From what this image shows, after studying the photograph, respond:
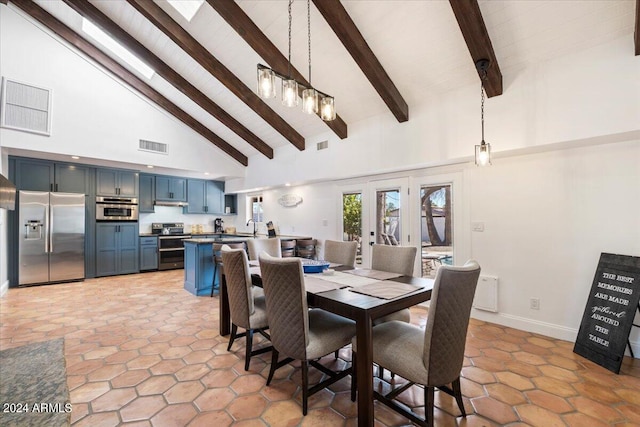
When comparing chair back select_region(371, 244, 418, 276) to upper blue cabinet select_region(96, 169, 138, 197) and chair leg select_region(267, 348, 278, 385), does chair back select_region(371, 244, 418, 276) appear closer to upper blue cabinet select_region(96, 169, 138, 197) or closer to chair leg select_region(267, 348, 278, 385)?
chair leg select_region(267, 348, 278, 385)

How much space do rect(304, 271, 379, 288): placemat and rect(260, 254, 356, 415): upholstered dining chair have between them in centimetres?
34

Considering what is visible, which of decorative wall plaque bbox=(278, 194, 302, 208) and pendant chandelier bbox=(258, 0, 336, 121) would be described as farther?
decorative wall plaque bbox=(278, 194, 302, 208)

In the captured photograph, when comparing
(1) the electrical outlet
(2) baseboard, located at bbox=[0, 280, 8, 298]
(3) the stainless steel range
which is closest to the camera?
(1) the electrical outlet

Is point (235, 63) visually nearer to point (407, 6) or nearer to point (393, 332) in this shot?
point (407, 6)

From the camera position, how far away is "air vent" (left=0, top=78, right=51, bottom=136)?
442cm

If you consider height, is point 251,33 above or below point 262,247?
above

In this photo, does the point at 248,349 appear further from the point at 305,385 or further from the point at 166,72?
the point at 166,72

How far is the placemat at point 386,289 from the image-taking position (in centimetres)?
198

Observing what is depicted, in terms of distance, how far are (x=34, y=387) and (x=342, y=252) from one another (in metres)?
2.84

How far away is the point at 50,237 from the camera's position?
5.33 m

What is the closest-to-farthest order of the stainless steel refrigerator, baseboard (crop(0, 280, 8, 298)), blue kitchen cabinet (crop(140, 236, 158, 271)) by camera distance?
baseboard (crop(0, 280, 8, 298))
the stainless steel refrigerator
blue kitchen cabinet (crop(140, 236, 158, 271))

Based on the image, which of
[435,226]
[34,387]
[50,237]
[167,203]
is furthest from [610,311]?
[50,237]

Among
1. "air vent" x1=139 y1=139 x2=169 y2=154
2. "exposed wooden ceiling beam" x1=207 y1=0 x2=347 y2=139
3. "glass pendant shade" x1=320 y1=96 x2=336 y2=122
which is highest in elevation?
"exposed wooden ceiling beam" x1=207 y1=0 x2=347 y2=139

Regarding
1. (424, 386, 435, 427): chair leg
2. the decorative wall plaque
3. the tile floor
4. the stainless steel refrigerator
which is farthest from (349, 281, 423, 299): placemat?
the stainless steel refrigerator
